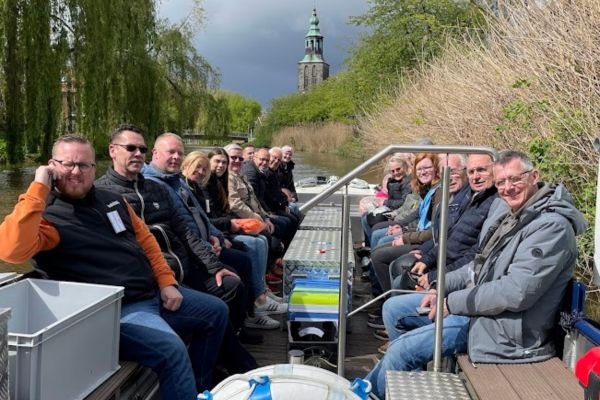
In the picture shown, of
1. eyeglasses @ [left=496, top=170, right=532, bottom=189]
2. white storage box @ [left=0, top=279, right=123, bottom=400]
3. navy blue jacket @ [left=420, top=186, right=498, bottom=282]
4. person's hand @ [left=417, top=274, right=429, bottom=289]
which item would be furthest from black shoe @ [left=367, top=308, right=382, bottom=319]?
white storage box @ [left=0, top=279, right=123, bottom=400]

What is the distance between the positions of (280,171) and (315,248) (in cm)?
329

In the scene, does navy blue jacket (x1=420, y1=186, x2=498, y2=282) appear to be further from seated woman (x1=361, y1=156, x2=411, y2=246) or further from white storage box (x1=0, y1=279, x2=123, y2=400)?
seated woman (x1=361, y1=156, x2=411, y2=246)

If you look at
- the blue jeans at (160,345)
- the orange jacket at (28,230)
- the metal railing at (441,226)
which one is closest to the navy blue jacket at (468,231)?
the metal railing at (441,226)

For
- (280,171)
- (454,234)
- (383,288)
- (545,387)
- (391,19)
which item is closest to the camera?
(545,387)

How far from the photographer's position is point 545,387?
7.68 feet

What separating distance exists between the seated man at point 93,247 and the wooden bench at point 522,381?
1186mm

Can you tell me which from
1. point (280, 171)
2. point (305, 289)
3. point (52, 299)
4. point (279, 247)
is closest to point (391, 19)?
point (280, 171)

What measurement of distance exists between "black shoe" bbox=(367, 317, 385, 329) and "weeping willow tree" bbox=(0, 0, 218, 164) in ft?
28.2

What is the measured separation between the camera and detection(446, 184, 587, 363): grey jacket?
8.07 ft

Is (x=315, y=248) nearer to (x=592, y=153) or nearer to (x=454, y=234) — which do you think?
(x=454, y=234)

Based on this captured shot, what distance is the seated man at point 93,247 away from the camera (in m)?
2.40

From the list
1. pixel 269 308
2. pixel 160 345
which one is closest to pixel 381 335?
pixel 269 308

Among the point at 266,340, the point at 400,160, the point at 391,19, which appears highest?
the point at 391,19

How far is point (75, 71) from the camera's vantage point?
11.8m
